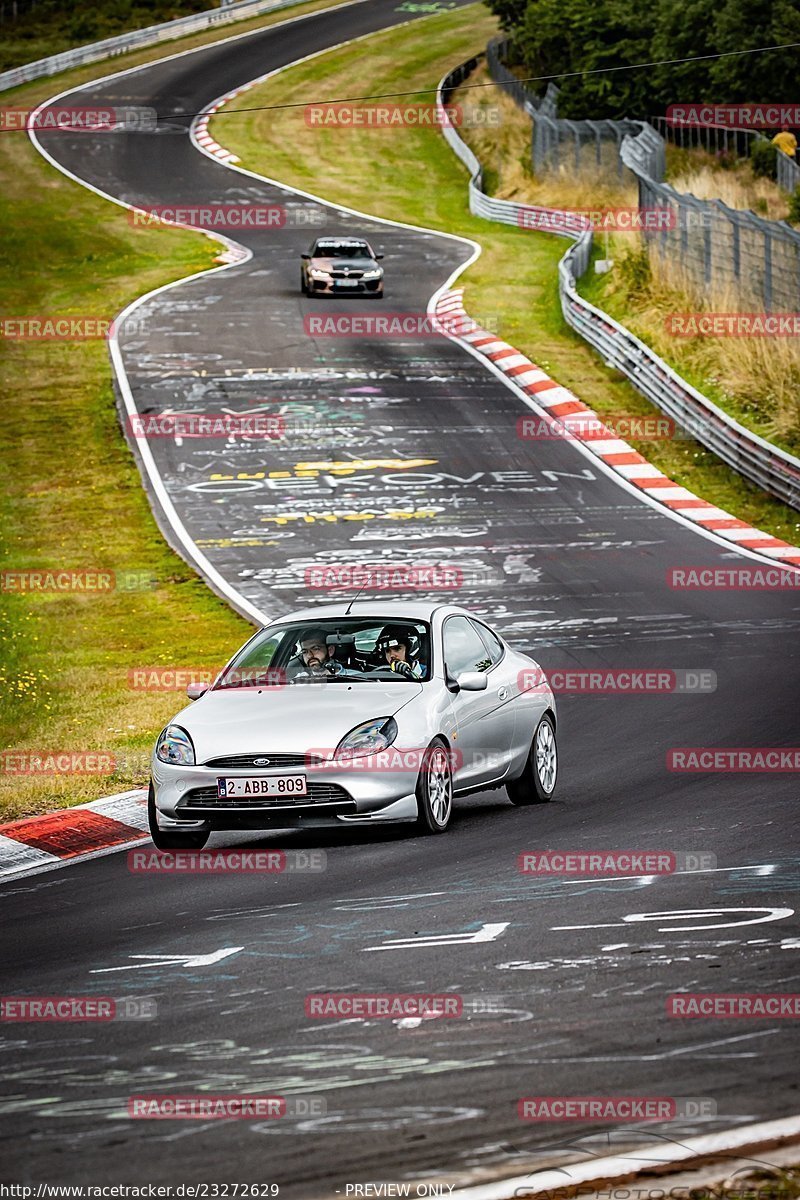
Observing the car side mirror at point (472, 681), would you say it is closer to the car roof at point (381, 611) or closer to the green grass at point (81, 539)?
the car roof at point (381, 611)

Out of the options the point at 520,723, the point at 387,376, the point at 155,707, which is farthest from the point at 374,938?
the point at 387,376

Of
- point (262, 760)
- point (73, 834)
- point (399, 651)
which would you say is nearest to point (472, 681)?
point (399, 651)

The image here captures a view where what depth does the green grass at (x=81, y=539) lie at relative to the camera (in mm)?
16266

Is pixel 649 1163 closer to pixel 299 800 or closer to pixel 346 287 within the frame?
pixel 299 800

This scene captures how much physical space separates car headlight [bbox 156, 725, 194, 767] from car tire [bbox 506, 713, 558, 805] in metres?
2.50

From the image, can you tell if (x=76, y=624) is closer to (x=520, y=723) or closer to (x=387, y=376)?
(x=520, y=723)

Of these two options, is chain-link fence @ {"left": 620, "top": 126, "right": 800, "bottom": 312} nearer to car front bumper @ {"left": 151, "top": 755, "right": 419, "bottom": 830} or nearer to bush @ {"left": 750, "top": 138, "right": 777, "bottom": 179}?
bush @ {"left": 750, "top": 138, "right": 777, "bottom": 179}

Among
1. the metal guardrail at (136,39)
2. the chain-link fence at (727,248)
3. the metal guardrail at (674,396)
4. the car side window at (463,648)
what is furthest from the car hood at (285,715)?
the metal guardrail at (136,39)

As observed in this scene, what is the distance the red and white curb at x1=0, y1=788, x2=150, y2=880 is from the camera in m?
11.5

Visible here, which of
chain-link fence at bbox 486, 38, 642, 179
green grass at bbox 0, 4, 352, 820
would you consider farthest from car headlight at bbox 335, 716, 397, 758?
chain-link fence at bbox 486, 38, 642, 179

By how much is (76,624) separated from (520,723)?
9979 mm

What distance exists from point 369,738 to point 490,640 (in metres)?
2.31

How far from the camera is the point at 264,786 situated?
11062mm

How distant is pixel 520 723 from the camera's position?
41.9 ft
